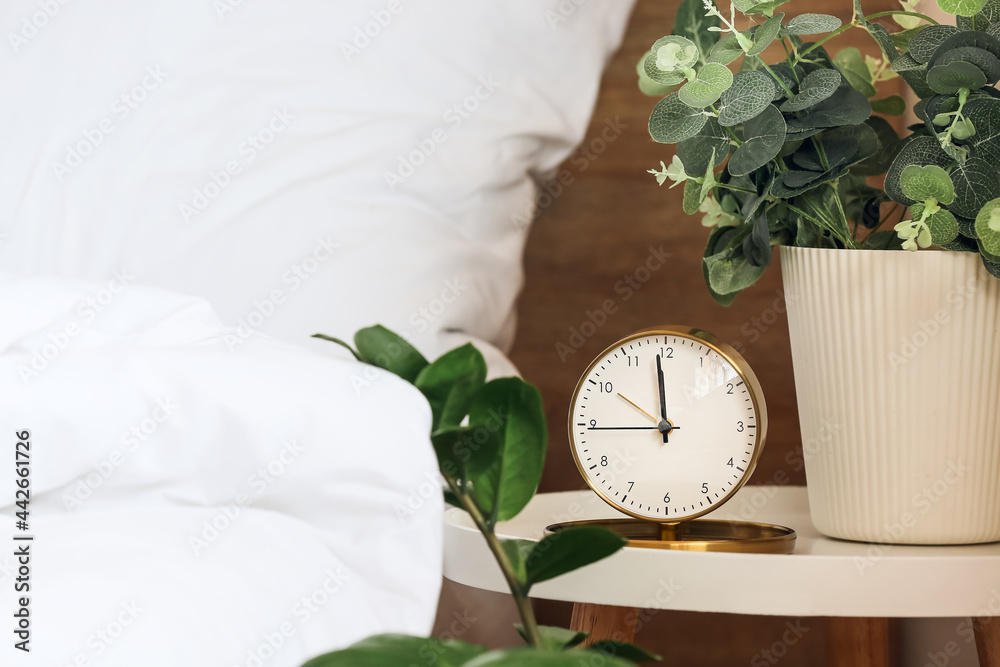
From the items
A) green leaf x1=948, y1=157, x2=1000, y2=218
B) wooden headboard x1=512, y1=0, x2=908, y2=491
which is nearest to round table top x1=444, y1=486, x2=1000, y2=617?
green leaf x1=948, y1=157, x2=1000, y2=218

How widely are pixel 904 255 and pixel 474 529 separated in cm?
37

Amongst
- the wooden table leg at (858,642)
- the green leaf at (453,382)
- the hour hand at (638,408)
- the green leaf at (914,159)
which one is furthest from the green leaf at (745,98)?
the wooden table leg at (858,642)

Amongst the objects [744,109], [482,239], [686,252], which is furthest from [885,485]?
[686,252]

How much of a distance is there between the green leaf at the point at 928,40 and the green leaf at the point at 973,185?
95 millimetres

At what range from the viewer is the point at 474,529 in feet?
2.23

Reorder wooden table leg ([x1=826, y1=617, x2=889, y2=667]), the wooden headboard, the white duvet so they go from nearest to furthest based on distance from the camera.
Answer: the white duvet → wooden table leg ([x1=826, y1=617, x2=889, y2=667]) → the wooden headboard

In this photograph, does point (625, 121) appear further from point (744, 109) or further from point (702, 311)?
point (744, 109)

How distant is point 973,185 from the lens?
24.1 inches

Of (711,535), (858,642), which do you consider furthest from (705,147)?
(858,642)

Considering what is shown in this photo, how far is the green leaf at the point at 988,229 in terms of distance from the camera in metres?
0.58

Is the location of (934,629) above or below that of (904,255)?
below

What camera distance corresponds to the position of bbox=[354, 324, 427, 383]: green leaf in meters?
→ 0.39

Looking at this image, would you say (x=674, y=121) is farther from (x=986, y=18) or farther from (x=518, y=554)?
(x=518, y=554)

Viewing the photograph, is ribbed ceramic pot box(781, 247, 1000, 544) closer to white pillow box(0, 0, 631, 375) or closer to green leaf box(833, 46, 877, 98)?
green leaf box(833, 46, 877, 98)
